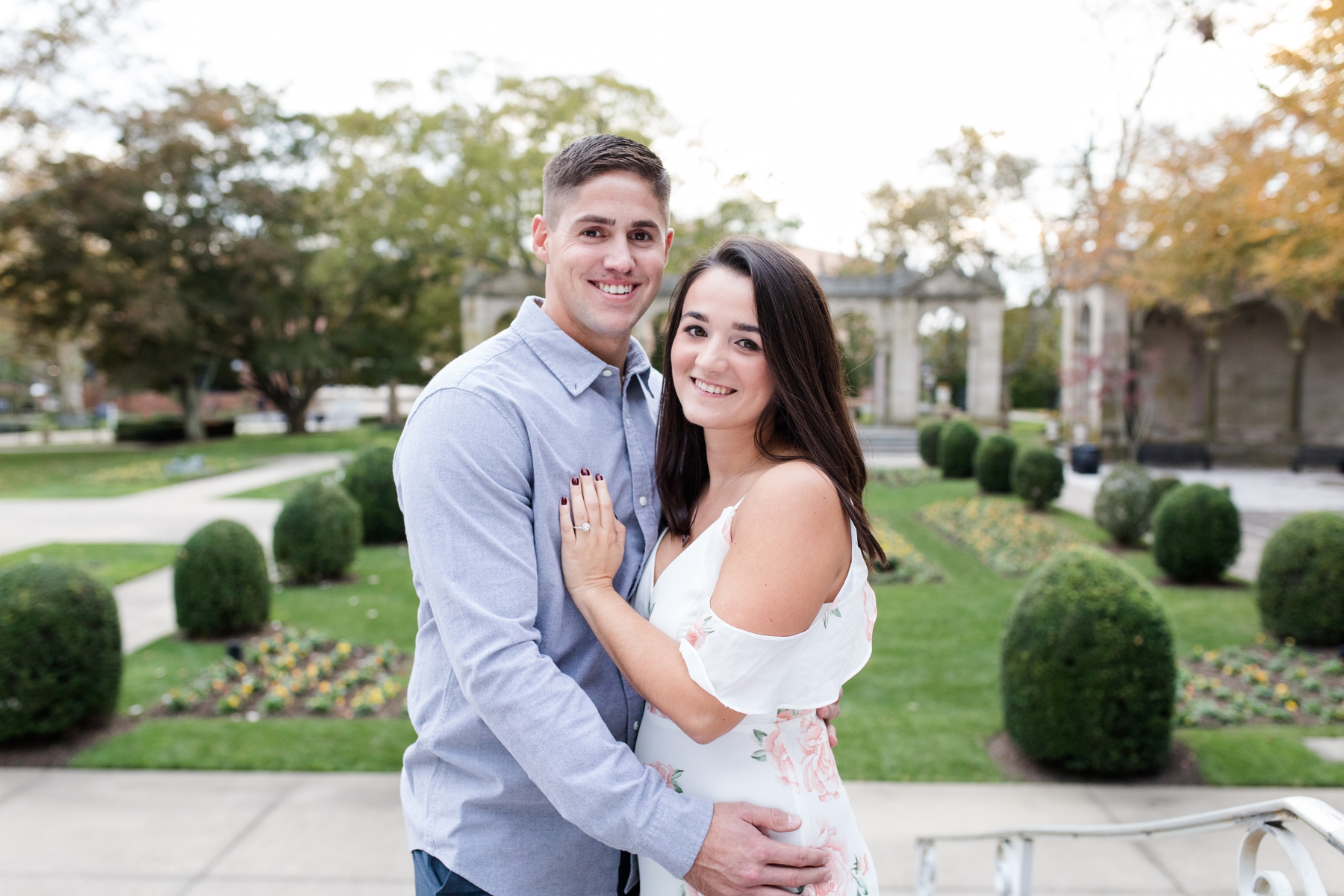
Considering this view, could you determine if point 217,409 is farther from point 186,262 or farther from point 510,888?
point 510,888

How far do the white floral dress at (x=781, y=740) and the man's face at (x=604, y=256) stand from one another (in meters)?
0.56

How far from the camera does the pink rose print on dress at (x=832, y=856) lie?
192cm

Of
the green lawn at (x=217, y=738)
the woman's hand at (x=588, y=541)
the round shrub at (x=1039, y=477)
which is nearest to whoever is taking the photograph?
the woman's hand at (x=588, y=541)

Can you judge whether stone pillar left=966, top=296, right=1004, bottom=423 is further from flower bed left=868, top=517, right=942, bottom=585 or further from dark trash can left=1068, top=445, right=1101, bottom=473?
flower bed left=868, top=517, right=942, bottom=585

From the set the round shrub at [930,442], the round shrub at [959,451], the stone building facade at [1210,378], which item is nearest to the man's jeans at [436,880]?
the round shrub at [959,451]

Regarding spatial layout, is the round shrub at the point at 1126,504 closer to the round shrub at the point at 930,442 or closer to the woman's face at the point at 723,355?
the round shrub at the point at 930,442

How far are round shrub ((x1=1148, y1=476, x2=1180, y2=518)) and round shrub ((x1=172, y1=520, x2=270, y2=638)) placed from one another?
11250 mm

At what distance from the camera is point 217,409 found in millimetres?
62156

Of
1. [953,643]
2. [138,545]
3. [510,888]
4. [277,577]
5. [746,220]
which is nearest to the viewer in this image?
[510,888]

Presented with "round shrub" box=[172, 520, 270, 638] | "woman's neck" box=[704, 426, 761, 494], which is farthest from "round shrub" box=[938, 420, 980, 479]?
"woman's neck" box=[704, 426, 761, 494]

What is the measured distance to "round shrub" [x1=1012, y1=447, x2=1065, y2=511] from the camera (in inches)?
598

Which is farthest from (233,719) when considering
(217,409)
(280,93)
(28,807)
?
(217,409)

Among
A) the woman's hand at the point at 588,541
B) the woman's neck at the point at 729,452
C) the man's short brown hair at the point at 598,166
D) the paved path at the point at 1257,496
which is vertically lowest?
the paved path at the point at 1257,496

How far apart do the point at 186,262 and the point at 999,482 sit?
28.3m
